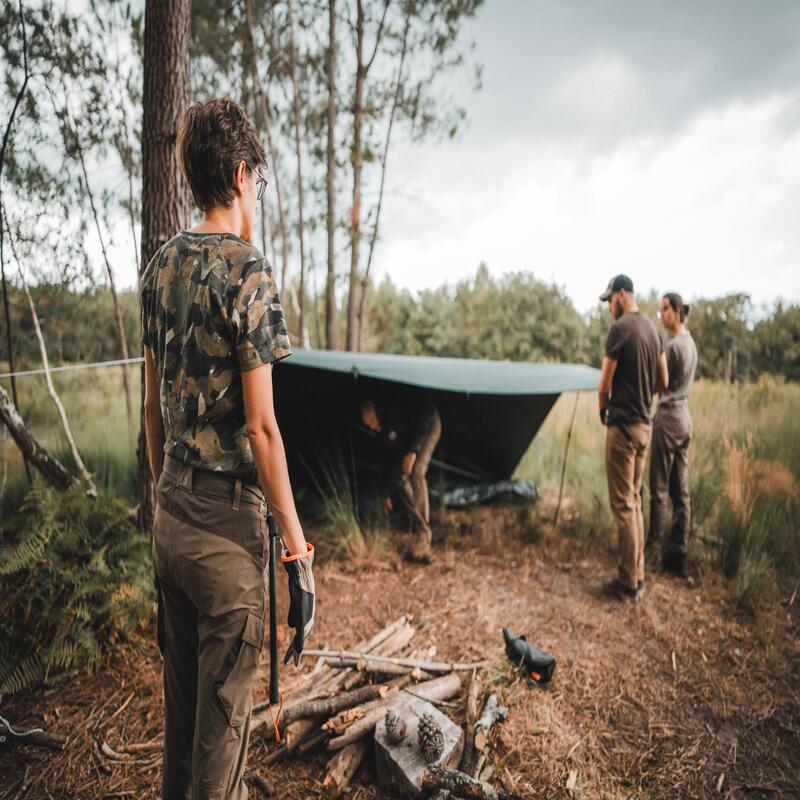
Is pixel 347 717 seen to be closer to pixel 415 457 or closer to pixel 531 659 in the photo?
pixel 531 659

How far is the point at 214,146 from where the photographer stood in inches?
39.4

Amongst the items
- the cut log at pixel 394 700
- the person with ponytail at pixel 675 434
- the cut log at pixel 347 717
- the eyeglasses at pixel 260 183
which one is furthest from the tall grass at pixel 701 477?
the eyeglasses at pixel 260 183

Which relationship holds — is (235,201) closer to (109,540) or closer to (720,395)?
(109,540)

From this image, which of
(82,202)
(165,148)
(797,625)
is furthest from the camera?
(82,202)

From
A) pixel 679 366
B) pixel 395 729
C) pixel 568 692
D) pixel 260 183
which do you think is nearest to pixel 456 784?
pixel 395 729

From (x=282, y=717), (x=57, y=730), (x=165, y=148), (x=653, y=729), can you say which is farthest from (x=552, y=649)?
(x=165, y=148)

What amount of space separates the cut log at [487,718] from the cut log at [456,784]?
24 centimetres

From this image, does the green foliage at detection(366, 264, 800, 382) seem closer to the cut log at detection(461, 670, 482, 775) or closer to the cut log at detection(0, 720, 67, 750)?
the cut log at detection(461, 670, 482, 775)

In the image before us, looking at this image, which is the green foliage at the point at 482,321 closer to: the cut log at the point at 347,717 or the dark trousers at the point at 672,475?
the dark trousers at the point at 672,475

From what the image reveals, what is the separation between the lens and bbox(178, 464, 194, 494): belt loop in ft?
3.36

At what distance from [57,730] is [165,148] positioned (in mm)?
2682

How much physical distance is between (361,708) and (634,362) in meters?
2.44

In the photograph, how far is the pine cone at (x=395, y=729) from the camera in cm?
165

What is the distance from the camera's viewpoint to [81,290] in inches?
153
